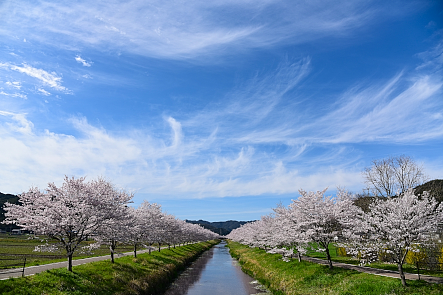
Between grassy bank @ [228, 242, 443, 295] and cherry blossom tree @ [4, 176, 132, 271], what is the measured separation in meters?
20.9

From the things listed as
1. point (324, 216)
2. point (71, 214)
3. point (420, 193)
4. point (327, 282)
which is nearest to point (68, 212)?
point (71, 214)

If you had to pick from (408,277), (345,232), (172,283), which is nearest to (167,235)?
(172,283)

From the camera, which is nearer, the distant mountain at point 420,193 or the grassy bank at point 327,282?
the grassy bank at point 327,282

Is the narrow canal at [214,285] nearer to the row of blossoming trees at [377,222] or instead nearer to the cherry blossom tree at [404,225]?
the row of blossoming trees at [377,222]

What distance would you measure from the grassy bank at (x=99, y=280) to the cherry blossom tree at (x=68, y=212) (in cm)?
240

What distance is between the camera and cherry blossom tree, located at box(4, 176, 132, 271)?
22625mm

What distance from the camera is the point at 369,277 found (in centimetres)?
2341

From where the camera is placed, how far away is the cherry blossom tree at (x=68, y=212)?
74.2 feet

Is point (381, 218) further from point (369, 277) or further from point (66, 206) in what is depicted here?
point (66, 206)

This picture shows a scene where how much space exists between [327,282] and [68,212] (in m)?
25.7

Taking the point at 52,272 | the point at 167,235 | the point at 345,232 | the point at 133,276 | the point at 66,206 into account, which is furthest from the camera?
the point at 167,235

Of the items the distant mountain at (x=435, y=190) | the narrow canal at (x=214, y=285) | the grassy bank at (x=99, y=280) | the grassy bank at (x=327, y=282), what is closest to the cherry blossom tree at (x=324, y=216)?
the grassy bank at (x=327, y=282)

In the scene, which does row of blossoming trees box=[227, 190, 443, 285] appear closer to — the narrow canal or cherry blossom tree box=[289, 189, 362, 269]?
cherry blossom tree box=[289, 189, 362, 269]

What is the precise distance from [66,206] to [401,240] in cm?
2958
